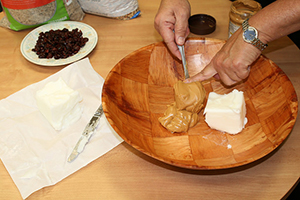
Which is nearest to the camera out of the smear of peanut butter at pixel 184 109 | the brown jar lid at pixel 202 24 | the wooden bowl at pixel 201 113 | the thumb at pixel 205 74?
the wooden bowl at pixel 201 113

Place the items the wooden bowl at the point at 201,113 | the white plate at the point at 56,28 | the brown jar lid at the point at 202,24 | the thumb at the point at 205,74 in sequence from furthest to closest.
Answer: the brown jar lid at the point at 202,24
the white plate at the point at 56,28
the thumb at the point at 205,74
the wooden bowl at the point at 201,113

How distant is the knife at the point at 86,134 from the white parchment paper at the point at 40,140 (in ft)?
0.07

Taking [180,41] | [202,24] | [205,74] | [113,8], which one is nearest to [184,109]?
[205,74]

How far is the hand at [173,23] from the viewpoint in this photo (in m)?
1.34

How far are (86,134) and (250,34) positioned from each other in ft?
2.69

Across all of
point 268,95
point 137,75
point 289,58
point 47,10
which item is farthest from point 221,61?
point 47,10

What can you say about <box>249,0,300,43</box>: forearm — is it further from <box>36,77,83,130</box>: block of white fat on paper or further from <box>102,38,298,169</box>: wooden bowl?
<box>36,77,83,130</box>: block of white fat on paper

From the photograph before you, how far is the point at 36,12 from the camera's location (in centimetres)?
168

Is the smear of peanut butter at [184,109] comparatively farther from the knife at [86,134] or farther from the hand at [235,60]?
the knife at [86,134]

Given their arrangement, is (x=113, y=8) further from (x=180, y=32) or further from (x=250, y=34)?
(x=250, y=34)

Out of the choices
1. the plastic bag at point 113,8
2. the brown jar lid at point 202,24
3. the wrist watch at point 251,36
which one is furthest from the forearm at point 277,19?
the plastic bag at point 113,8

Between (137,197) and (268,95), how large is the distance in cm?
73

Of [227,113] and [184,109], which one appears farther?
[184,109]

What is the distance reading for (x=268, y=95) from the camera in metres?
1.21
